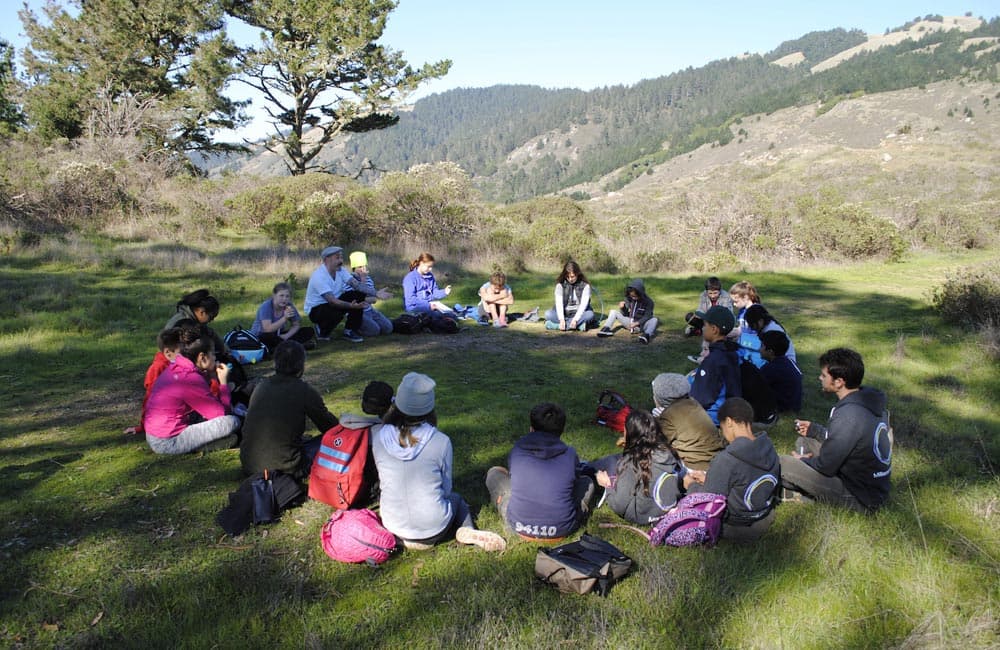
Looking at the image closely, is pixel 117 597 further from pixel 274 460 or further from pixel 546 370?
pixel 546 370

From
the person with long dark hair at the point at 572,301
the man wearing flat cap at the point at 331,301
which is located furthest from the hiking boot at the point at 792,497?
the man wearing flat cap at the point at 331,301

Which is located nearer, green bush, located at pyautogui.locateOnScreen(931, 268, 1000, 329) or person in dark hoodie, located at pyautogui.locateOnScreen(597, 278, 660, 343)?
green bush, located at pyautogui.locateOnScreen(931, 268, 1000, 329)

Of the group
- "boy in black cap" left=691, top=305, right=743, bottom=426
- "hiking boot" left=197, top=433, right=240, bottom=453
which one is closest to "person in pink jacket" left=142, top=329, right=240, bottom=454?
"hiking boot" left=197, top=433, right=240, bottom=453

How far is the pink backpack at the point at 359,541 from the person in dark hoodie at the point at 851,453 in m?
2.80

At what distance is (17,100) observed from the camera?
1118 inches

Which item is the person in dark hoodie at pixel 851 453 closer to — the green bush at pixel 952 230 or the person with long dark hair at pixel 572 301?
the person with long dark hair at pixel 572 301

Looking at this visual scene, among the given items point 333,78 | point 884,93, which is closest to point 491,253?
point 333,78

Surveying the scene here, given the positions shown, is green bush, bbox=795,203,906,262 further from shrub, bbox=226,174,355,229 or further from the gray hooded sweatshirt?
the gray hooded sweatshirt

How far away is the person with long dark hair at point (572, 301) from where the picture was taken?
10125 mm

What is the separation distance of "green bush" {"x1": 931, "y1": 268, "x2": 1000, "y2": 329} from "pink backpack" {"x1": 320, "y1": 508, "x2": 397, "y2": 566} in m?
9.12

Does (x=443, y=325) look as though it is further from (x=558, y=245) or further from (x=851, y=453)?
(x=558, y=245)

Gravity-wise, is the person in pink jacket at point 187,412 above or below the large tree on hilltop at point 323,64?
below

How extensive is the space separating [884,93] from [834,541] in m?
146

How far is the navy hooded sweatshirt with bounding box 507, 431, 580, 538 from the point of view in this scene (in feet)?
12.6
